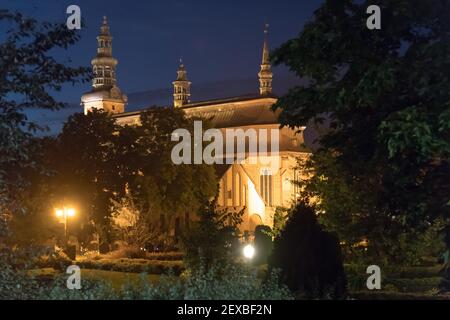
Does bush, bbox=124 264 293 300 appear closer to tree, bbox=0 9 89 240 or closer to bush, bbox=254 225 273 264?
tree, bbox=0 9 89 240

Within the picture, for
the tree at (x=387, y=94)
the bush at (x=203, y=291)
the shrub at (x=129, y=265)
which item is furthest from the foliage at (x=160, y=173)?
the bush at (x=203, y=291)

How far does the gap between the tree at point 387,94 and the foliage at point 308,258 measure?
2.95m

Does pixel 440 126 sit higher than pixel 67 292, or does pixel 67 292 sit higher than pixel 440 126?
pixel 440 126

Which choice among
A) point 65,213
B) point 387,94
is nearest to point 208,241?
point 387,94

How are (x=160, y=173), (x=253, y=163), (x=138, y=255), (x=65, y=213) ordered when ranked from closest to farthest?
(x=65, y=213)
(x=138, y=255)
(x=160, y=173)
(x=253, y=163)

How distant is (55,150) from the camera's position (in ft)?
145

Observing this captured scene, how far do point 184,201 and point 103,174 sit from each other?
904 centimetres

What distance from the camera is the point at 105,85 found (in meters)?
133

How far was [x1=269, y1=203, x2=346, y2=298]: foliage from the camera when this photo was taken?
19.0 m

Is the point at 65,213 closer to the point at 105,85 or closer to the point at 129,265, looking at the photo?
the point at 129,265

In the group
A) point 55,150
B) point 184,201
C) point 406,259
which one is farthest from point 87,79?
point 184,201

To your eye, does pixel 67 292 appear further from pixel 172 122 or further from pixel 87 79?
pixel 172 122

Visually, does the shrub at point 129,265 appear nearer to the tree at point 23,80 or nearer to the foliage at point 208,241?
the foliage at point 208,241

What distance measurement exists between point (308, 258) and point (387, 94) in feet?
18.8
